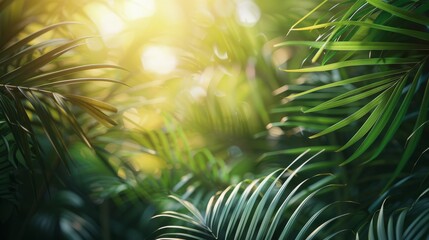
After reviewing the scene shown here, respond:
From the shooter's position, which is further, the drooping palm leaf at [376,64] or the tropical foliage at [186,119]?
the tropical foliage at [186,119]

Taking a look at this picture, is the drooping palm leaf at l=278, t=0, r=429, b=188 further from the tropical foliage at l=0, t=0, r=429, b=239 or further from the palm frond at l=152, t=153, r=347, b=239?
the tropical foliage at l=0, t=0, r=429, b=239

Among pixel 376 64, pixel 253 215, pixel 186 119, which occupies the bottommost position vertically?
pixel 253 215

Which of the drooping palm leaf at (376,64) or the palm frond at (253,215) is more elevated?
the drooping palm leaf at (376,64)

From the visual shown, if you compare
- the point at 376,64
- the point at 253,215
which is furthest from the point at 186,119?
the point at 376,64

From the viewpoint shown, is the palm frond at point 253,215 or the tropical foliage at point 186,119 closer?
the palm frond at point 253,215

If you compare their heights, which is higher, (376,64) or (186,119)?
(376,64)

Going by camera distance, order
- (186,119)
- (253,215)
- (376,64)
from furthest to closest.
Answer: (186,119)
(253,215)
(376,64)

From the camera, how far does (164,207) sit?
970mm

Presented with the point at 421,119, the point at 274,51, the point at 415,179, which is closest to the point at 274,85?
the point at 274,51

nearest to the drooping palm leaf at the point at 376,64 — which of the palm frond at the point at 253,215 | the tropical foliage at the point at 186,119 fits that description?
the palm frond at the point at 253,215

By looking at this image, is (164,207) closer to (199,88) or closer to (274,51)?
(199,88)

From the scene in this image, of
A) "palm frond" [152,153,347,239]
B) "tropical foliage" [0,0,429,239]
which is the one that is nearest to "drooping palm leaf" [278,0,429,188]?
"palm frond" [152,153,347,239]

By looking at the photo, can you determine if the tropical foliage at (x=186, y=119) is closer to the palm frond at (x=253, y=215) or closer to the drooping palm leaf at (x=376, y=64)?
the palm frond at (x=253, y=215)

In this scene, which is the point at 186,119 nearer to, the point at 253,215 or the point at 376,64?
the point at 253,215
